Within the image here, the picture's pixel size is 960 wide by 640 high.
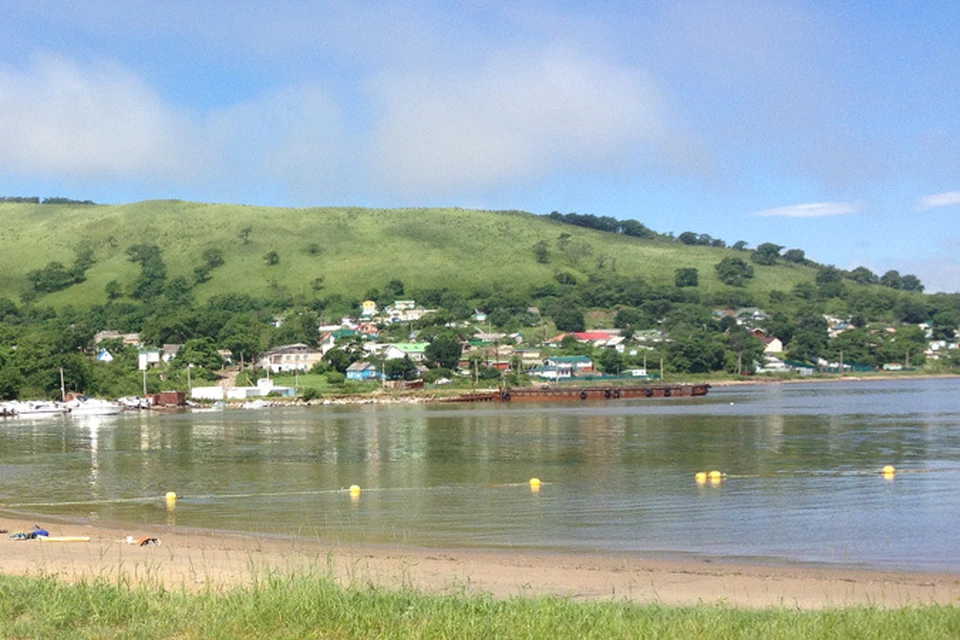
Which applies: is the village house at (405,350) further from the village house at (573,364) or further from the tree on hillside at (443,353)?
the village house at (573,364)

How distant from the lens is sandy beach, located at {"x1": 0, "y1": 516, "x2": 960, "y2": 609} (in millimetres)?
15703

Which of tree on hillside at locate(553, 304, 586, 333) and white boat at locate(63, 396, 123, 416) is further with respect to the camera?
tree on hillside at locate(553, 304, 586, 333)

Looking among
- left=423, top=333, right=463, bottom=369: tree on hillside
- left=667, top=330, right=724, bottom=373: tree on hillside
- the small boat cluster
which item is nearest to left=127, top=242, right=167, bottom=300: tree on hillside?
left=423, top=333, right=463, bottom=369: tree on hillside

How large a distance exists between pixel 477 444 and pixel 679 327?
12992cm

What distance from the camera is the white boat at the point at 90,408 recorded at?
96.7 m

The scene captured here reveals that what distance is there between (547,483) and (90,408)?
73.1m

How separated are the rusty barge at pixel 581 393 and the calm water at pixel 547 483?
1845 inches

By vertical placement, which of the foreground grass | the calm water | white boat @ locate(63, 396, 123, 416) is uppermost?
the foreground grass

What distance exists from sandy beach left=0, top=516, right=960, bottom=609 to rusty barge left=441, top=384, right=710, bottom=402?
318 ft

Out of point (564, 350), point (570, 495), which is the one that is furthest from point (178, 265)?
point (570, 495)

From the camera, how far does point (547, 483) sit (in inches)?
1384

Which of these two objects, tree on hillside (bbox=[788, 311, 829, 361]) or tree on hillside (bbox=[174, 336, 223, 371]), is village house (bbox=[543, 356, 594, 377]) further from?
tree on hillside (bbox=[788, 311, 829, 361])

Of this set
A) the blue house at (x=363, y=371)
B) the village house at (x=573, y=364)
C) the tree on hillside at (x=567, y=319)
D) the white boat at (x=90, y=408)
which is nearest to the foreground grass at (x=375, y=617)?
the white boat at (x=90, y=408)

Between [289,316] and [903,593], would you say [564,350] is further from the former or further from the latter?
[903,593]
